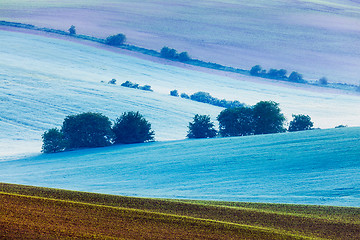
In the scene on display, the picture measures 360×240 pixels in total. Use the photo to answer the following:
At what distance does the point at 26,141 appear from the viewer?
102 feet

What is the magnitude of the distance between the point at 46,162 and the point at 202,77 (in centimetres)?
3039

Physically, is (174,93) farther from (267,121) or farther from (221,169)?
(221,169)

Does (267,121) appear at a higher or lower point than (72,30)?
lower

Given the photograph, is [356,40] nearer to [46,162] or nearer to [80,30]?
[80,30]

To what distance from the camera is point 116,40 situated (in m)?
59.7

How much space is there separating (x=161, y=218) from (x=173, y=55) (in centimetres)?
4952

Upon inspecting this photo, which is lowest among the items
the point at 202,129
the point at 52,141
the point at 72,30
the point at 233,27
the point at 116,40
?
Answer: the point at 52,141

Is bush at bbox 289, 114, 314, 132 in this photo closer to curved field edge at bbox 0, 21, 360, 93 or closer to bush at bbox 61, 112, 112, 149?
bush at bbox 61, 112, 112, 149

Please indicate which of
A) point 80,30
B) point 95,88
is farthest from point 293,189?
point 80,30

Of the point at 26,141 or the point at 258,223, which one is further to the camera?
the point at 26,141

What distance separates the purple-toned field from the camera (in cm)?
5819

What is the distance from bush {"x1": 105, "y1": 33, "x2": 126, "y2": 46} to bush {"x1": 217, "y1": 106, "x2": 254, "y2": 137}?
102 ft

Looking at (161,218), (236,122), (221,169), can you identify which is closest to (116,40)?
(236,122)

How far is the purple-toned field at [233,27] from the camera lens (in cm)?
5819
